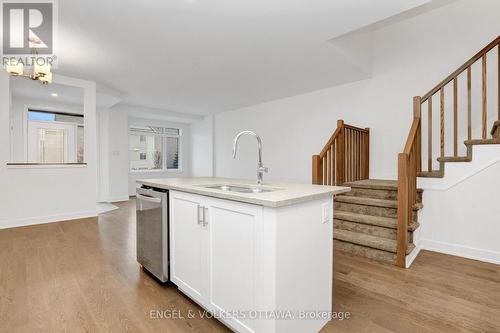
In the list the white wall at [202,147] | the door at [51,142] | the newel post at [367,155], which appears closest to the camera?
the newel post at [367,155]

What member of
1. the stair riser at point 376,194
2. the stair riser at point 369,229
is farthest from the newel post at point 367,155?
the stair riser at point 369,229

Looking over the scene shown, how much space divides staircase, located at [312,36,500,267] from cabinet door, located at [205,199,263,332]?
193cm

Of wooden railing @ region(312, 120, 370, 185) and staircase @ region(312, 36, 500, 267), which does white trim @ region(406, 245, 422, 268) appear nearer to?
staircase @ region(312, 36, 500, 267)

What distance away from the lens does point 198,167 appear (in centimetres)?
846

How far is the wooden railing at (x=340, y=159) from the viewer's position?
3.36 metres

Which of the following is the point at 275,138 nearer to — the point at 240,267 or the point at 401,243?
the point at 401,243

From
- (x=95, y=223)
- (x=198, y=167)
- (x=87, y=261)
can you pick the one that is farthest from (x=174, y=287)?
(x=198, y=167)

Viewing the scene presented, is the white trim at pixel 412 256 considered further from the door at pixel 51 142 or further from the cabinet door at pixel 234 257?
the door at pixel 51 142

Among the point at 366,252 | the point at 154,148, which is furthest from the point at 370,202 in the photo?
the point at 154,148

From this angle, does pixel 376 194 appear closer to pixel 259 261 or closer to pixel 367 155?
pixel 367 155

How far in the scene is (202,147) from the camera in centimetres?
823

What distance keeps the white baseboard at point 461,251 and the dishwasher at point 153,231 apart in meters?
3.05

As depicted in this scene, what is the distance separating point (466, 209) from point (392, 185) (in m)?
0.77

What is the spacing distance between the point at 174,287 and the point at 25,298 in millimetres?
1126
